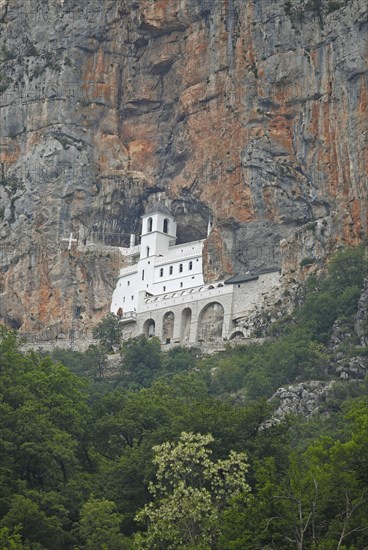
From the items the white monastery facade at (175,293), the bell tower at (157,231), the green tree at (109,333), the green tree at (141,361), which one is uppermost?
the bell tower at (157,231)

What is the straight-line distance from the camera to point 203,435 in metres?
60.0

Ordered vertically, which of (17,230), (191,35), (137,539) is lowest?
(137,539)

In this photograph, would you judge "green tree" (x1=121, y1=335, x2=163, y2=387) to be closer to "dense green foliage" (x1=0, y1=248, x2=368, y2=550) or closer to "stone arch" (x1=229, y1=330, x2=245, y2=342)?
"stone arch" (x1=229, y1=330, x2=245, y2=342)

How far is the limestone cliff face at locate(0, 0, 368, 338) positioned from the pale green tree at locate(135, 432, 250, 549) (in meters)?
59.9

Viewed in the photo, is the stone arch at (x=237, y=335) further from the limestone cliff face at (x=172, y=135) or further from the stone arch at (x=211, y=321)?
the limestone cliff face at (x=172, y=135)

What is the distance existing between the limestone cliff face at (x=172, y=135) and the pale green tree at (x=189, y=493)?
196ft

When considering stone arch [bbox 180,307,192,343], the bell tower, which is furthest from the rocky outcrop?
the bell tower

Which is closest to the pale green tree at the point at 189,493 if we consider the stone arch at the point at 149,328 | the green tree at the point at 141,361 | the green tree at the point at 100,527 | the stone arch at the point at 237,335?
the green tree at the point at 100,527

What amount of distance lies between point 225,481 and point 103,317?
7687 centimetres

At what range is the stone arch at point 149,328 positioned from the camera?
127 metres

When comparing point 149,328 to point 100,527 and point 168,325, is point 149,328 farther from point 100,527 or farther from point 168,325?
point 100,527

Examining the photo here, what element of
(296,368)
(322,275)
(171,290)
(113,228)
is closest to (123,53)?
(113,228)

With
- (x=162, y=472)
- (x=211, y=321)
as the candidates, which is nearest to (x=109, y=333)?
(x=211, y=321)

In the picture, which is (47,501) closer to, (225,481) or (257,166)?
(225,481)
